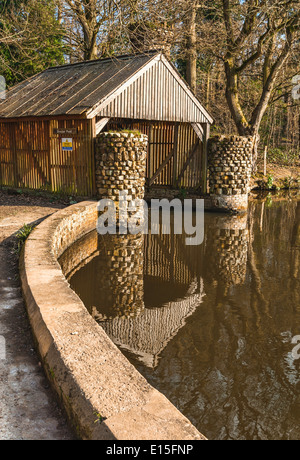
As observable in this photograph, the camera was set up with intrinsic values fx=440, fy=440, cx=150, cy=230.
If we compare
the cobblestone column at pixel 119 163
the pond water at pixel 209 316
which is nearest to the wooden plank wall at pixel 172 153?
the cobblestone column at pixel 119 163

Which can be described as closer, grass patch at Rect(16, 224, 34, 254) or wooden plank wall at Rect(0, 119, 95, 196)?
grass patch at Rect(16, 224, 34, 254)

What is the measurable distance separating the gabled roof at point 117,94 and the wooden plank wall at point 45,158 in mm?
511

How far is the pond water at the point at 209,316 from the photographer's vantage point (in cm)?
436

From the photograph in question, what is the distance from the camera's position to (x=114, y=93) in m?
12.4

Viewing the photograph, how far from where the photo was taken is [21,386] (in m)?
3.44

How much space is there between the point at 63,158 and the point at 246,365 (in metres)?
9.60

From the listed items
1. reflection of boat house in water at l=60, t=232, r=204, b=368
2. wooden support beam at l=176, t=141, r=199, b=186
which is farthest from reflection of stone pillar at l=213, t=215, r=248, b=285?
wooden support beam at l=176, t=141, r=199, b=186

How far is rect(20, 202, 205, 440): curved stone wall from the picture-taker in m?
2.66

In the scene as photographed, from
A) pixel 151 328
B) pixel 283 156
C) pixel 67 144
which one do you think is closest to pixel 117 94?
pixel 67 144

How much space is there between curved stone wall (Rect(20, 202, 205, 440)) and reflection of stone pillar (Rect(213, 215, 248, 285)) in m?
4.27

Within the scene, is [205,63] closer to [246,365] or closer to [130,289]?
[130,289]

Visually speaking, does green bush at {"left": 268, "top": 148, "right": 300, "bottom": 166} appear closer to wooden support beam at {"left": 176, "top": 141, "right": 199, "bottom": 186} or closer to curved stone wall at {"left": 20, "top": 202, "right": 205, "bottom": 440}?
wooden support beam at {"left": 176, "top": 141, "right": 199, "bottom": 186}

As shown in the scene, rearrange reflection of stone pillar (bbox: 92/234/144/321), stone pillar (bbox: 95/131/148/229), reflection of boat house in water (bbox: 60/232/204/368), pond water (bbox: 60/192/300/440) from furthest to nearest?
stone pillar (bbox: 95/131/148/229)
reflection of stone pillar (bbox: 92/234/144/321)
reflection of boat house in water (bbox: 60/232/204/368)
pond water (bbox: 60/192/300/440)

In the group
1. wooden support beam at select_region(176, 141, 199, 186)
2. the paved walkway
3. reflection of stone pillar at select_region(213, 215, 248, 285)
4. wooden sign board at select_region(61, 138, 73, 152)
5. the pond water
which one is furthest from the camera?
wooden support beam at select_region(176, 141, 199, 186)
